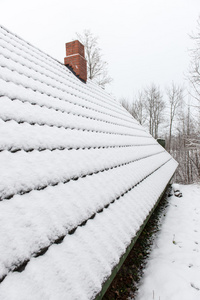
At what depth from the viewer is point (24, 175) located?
→ 3.66ft

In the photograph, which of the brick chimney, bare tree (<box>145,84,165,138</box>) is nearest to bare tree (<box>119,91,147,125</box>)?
bare tree (<box>145,84,165,138</box>)

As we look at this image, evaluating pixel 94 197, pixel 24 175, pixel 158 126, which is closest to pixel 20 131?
pixel 24 175

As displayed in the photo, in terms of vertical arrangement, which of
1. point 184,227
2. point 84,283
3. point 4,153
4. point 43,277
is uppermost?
point 4,153

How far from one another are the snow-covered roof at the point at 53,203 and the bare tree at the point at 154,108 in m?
26.7

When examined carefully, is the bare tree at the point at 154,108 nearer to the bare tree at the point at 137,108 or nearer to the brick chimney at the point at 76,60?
the bare tree at the point at 137,108

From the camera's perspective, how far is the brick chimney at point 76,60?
5.00 metres

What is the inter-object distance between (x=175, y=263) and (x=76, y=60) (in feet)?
17.1

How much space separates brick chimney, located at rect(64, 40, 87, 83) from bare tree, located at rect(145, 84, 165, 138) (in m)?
23.7

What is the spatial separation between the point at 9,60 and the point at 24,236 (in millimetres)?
2367

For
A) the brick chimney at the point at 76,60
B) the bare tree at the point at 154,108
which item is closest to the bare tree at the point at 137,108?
the bare tree at the point at 154,108

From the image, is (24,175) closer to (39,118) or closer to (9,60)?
(39,118)

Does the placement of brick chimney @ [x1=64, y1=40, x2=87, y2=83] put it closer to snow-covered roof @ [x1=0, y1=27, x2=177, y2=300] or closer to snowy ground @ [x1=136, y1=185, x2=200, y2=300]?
snow-covered roof @ [x1=0, y1=27, x2=177, y2=300]

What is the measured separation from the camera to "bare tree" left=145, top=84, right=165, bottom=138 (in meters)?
27.8

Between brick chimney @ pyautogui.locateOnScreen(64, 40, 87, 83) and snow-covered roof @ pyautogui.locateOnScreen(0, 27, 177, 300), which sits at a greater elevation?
brick chimney @ pyautogui.locateOnScreen(64, 40, 87, 83)
